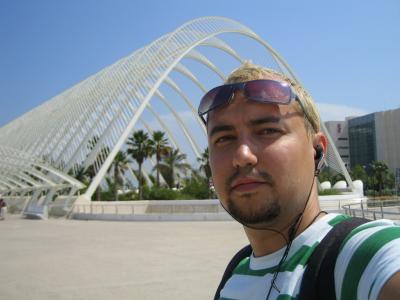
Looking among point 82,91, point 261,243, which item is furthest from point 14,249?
point 82,91

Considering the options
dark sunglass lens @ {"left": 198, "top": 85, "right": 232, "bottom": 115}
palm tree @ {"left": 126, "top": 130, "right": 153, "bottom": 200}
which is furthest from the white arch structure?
dark sunglass lens @ {"left": 198, "top": 85, "right": 232, "bottom": 115}

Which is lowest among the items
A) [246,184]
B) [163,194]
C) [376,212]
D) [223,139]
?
[376,212]

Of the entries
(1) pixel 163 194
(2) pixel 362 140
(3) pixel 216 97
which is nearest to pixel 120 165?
(1) pixel 163 194

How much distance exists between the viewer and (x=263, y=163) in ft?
4.47

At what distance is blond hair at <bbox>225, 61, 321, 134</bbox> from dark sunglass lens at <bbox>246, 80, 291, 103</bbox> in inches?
2.7

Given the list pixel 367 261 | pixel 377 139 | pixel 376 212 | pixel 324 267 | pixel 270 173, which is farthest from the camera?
pixel 377 139

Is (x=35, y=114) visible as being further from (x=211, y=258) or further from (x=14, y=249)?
(x=211, y=258)

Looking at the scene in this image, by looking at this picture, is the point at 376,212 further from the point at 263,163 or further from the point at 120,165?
the point at 120,165

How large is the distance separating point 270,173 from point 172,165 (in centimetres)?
5481

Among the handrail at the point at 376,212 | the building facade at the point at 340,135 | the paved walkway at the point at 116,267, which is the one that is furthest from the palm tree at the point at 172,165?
the building facade at the point at 340,135

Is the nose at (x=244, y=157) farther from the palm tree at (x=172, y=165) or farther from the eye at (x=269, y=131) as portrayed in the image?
the palm tree at (x=172, y=165)

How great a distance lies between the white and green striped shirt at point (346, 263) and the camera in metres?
1.00

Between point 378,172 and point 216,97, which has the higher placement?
point 378,172

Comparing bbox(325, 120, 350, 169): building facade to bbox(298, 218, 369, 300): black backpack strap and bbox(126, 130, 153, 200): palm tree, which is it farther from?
bbox(298, 218, 369, 300): black backpack strap
